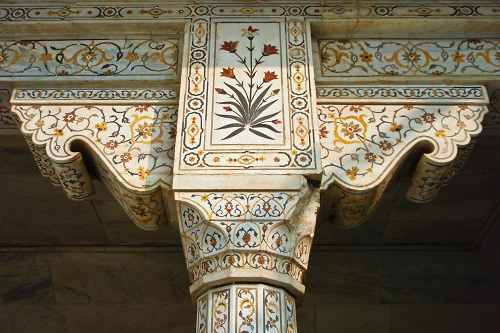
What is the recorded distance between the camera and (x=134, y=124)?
3.51m

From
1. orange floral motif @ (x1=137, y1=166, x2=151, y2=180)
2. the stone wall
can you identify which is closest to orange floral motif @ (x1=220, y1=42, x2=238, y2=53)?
orange floral motif @ (x1=137, y1=166, x2=151, y2=180)

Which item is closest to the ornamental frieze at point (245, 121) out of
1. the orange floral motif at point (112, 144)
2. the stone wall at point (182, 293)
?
the orange floral motif at point (112, 144)

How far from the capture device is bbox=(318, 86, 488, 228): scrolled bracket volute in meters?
3.34

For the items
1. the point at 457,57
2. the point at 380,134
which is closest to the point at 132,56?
the point at 380,134

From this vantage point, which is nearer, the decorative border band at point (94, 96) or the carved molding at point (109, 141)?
the carved molding at point (109, 141)

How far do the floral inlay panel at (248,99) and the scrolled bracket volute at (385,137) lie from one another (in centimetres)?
16

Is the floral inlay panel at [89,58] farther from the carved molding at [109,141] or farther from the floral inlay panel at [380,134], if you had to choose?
the floral inlay panel at [380,134]

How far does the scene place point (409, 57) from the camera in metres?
3.79

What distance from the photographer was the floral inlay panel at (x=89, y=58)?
3713mm

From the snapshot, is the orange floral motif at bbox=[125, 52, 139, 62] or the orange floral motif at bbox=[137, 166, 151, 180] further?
the orange floral motif at bbox=[125, 52, 139, 62]

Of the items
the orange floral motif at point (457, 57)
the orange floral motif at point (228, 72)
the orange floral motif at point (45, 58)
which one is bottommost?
the orange floral motif at point (457, 57)

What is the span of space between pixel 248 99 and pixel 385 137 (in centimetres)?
69

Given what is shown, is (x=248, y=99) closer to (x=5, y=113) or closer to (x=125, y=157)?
(x=125, y=157)

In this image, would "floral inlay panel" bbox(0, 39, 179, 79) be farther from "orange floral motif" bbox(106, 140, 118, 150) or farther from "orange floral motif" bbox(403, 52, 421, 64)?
"orange floral motif" bbox(403, 52, 421, 64)
